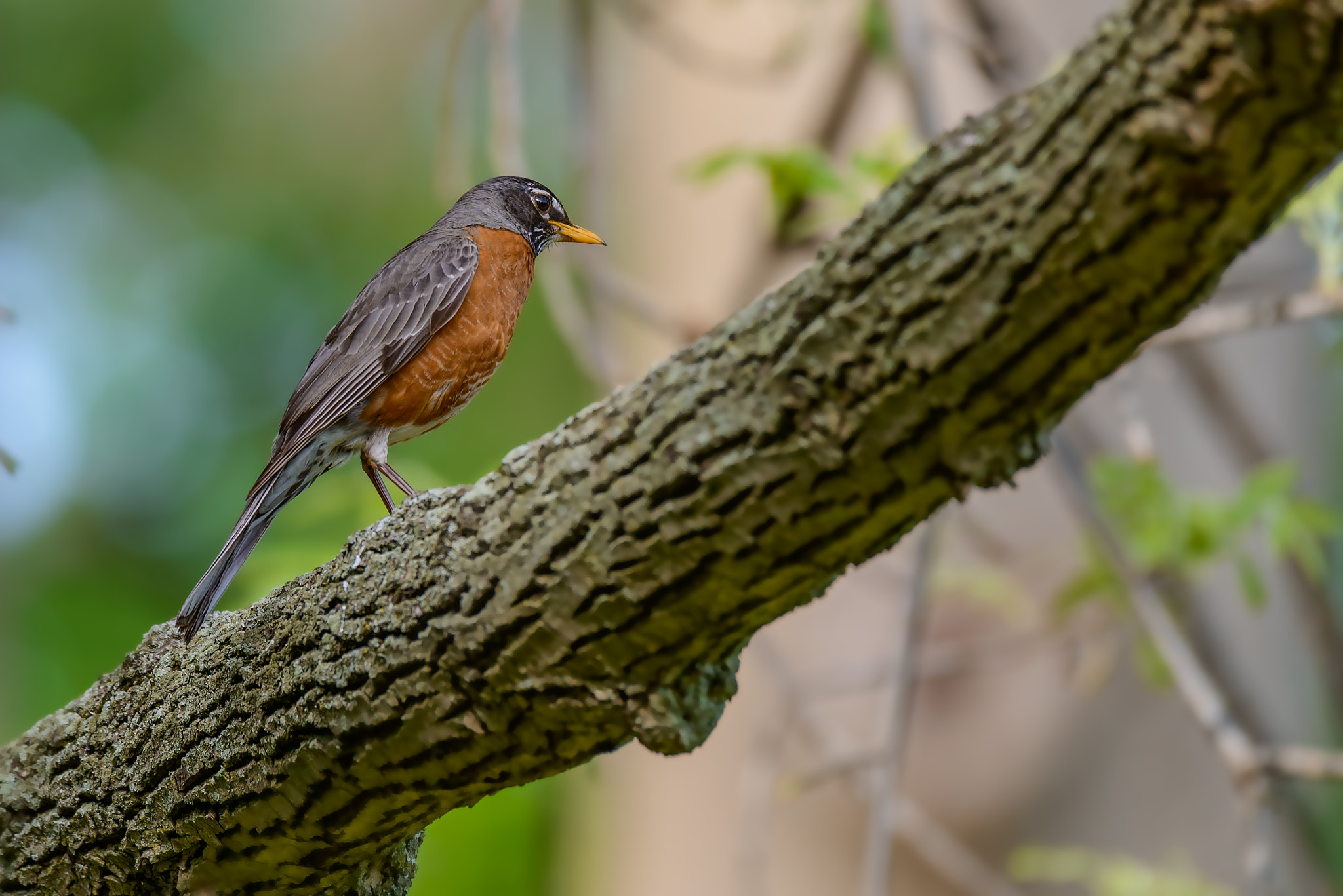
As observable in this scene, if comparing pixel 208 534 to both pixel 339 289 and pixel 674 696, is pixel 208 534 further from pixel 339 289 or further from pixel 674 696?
pixel 674 696

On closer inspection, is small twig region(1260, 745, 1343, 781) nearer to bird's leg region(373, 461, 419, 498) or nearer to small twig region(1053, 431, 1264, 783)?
small twig region(1053, 431, 1264, 783)

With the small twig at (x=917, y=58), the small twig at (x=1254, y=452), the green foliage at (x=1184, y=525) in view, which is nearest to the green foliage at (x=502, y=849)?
the green foliage at (x=1184, y=525)

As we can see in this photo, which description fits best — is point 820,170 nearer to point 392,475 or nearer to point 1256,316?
point 1256,316

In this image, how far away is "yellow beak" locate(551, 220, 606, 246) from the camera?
11.1ft

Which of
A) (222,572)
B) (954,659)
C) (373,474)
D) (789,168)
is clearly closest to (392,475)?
(373,474)

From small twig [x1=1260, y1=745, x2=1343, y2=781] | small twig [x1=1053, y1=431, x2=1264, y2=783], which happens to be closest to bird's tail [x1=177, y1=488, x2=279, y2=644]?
small twig [x1=1053, y1=431, x2=1264, y2=783]

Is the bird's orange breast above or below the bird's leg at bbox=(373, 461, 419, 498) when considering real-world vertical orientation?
above

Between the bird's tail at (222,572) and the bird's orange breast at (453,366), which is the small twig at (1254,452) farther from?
the bird's tail at (222,572)

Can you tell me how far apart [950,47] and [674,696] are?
533 cm

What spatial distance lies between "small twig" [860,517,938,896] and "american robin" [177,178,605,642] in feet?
5.85

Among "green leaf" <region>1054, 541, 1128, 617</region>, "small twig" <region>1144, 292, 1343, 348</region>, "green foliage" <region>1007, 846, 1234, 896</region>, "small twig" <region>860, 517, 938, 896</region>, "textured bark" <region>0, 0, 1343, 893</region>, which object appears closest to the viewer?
"textured bark" <region>0, 0, 1343, 893</region>

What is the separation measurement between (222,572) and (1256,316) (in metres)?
3.32

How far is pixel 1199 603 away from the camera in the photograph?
5.28 meters

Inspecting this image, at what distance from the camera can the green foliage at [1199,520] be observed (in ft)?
12.7
